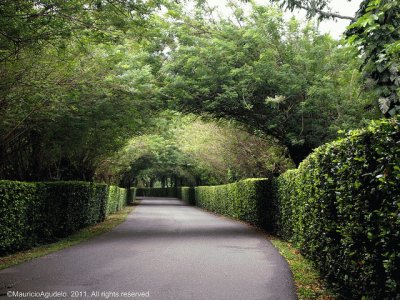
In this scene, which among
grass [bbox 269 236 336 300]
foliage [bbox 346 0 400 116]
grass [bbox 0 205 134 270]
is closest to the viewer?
grass [bbox 269 236 336 300]

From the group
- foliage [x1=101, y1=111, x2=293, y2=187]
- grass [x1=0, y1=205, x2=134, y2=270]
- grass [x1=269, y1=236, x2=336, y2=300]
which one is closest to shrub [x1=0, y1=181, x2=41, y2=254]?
grass [x1=0, y1=205, x2=134, y2=270]

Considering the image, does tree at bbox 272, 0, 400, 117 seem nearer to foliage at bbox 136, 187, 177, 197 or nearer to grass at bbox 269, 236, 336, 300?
grass at bbox 269, 236, 336, 300

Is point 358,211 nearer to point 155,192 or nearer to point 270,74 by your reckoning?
point 270,74

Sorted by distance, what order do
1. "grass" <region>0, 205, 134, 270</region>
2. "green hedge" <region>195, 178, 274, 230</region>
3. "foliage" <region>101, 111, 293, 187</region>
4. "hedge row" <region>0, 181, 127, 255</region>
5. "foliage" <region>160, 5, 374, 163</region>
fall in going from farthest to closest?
"foliage" <region>101, 111, 293, 187</region> → "green hedge" <region>195, 178, 274, 230</region> → "foliage" <region>160, 5, 374, 163</region> → "hedge row" <region>0, 181, 127, 255</region> → "grass" <region>0, 205, 134, 270</region>

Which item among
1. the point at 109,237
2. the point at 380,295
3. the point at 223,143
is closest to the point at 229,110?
the point at 109,237

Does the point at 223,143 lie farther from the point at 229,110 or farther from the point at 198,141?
the point at 229,110

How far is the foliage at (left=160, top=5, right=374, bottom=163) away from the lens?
1351 cm

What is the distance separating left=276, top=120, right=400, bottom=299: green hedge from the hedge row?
8255 mm

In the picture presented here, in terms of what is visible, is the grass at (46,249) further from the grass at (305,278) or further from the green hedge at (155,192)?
the green hedge at (155,192)

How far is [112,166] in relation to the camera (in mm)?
33156

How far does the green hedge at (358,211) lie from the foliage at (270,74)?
550 cm

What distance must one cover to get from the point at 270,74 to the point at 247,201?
30.0 feet

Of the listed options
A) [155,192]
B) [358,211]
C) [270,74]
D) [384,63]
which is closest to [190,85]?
[270,74]

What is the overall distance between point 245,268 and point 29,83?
7.20 metres
